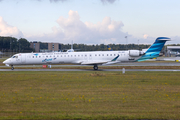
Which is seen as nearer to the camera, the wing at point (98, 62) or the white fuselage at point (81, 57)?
the wing at point (98, 62)

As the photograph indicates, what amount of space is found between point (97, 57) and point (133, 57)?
6.13 meters

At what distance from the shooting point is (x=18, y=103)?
11516 millimetres

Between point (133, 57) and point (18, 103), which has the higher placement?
point (133, 57)

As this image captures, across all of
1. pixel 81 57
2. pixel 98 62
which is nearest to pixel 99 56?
pixel 98 62

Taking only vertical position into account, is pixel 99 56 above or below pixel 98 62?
above

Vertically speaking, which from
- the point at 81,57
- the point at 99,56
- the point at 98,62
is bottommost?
the point at 98,62

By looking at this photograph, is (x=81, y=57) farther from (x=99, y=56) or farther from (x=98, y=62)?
(x=98, y=62)

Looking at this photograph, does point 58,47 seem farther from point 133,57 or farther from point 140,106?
point 140,106

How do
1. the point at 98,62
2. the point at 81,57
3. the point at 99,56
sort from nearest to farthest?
the point at 98,62, the point at 81,57, the point at 99,56

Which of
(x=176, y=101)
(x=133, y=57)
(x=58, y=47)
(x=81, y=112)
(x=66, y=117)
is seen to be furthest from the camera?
(x=58, y=47)

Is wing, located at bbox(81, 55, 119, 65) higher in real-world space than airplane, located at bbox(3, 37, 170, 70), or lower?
lower

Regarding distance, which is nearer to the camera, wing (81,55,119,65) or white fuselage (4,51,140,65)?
wing (81,55,119,65)

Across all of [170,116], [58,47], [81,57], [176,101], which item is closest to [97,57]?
[81,57]

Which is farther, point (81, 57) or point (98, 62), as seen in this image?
point (81, 57)
